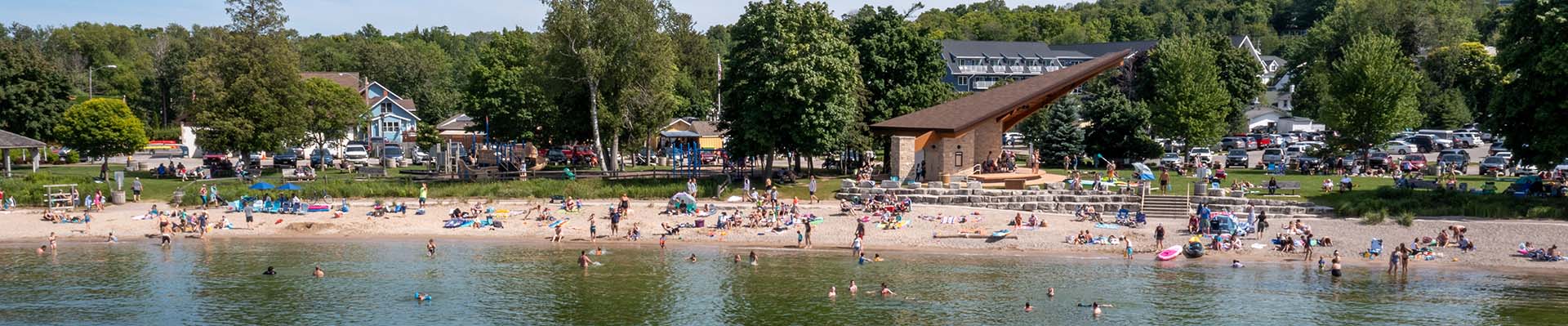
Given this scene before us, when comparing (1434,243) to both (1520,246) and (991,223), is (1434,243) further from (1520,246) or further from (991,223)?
(991,223)

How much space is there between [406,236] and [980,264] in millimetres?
20299

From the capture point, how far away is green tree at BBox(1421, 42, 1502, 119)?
8362cm

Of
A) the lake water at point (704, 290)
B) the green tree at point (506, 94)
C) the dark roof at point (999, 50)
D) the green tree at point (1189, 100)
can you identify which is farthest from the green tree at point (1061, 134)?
the dark roof at point (999, 50)

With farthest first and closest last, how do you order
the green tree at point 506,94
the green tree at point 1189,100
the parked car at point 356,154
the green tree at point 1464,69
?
1. the green tree at point 1464,69
2. the parked car at point 356,154
3. the green tree at point 1189,100
4. the green tree at point 506,94

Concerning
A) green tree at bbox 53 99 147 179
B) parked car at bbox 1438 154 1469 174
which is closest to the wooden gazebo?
green tree at bbox 53 99 147 179

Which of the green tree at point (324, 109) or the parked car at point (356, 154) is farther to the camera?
the parked car at point (356, 154)

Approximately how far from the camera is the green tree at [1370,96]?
54125 mm

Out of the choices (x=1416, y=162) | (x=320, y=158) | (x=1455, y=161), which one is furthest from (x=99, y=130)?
(x=1455, y=161)

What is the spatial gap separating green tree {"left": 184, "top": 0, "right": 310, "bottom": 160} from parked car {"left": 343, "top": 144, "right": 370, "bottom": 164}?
11.5m

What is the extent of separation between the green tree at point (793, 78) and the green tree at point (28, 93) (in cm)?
4335

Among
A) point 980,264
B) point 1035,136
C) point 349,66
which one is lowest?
point 980,264

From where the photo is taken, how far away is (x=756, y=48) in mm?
50750

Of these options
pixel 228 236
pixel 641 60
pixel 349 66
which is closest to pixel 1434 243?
pixel 641 60

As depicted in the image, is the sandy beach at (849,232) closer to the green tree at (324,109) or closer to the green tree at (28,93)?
the green tree at (324,109)
